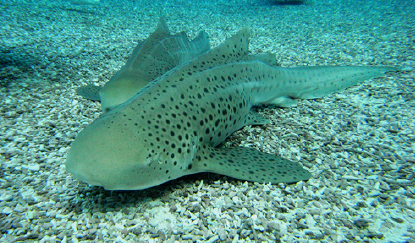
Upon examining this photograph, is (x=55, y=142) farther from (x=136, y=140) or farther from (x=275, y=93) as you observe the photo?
(x=275, y=93)

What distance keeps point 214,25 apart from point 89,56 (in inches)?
210

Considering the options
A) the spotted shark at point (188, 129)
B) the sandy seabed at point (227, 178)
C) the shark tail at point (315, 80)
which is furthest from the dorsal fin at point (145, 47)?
the shark tail at point (315, 80)

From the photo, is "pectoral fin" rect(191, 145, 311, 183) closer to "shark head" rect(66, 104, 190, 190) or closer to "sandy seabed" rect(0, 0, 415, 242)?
"sandy seabed" rect(0, 0, 415, 242)

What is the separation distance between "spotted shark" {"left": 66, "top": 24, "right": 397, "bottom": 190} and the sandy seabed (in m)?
0.26

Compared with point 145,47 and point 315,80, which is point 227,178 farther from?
point 145,47

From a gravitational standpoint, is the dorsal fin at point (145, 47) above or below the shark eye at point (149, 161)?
above

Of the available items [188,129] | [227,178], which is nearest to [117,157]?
[188,129]

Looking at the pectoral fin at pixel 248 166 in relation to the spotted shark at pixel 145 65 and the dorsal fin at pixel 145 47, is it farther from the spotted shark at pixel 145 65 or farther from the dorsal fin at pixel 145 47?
the dorsal fin at pixel 145 47

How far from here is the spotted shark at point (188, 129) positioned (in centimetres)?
191

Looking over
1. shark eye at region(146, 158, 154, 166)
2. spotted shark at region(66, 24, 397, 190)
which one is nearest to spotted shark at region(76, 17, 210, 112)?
spotted shark at region(66, 24, 397, 190)

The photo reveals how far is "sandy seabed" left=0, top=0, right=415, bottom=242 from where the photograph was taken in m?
2.05

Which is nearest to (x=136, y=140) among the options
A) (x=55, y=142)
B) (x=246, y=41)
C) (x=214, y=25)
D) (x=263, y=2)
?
(x=55, y=142)

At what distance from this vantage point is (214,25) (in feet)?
30.4

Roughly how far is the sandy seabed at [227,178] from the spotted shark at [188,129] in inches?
10.4
